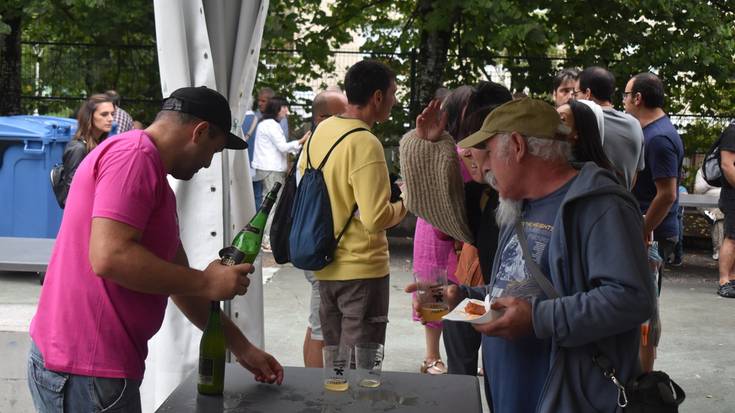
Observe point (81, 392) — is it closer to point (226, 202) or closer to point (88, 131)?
point (226, 202)

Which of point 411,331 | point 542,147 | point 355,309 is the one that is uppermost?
point 542,147

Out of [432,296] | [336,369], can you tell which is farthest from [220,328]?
[432,296]

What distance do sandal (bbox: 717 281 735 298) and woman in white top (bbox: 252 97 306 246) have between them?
5159 mm

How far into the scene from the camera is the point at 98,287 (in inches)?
111

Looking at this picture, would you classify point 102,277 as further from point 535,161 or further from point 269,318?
point 269,318

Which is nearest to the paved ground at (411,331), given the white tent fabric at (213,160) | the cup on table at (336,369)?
the white tent fabric at (213,160)

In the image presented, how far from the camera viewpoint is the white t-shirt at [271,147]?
1194 cm

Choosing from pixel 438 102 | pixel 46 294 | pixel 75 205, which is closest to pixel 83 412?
pixel 46 294

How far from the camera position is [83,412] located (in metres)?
2.84

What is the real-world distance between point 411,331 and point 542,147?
5.45 m

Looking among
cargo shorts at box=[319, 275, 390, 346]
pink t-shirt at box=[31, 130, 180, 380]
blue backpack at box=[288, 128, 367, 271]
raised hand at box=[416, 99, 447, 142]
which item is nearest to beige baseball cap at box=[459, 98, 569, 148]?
pink t-shirt at box=[31, 130, 180, 380]

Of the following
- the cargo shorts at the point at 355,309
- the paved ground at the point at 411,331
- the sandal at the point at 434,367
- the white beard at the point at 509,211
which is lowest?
the paved ground at the point at 411,331

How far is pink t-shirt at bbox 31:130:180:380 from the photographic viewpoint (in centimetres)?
278

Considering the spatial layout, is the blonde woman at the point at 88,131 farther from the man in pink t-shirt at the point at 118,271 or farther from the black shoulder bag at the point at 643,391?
the black shoulder bag at the point at 643,391
